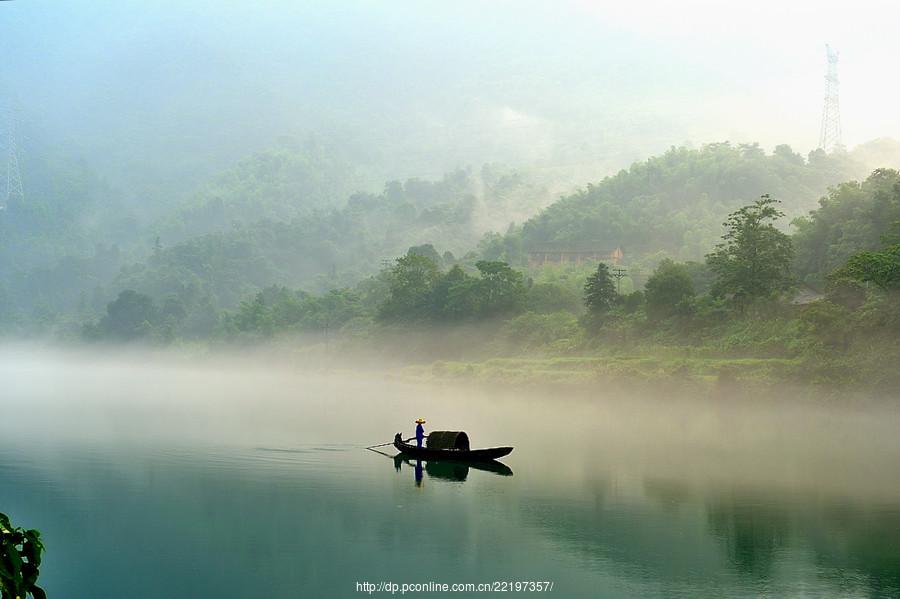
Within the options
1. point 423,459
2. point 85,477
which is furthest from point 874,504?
point 85,477

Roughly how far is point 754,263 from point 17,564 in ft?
122

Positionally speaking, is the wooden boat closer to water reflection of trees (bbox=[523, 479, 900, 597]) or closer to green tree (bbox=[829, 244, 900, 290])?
water reflection of trees (bbox=[523, 479, 900, 597])

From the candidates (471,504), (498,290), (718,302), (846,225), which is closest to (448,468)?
(471,504)

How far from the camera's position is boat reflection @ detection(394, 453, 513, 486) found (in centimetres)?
1858

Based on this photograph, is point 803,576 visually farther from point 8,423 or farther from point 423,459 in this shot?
point 8,423

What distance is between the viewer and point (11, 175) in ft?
484

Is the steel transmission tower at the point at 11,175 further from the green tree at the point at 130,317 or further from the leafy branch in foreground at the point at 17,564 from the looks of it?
the leafy branch in foreground at the point at 17,564

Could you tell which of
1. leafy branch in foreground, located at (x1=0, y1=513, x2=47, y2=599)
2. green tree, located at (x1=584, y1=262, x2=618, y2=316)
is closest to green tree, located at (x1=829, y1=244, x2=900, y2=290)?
green tree, located at (x1=584, y1=262, x2=618, y2=316)

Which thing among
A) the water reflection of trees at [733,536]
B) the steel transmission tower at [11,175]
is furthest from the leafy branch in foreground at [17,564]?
the steel transmission tower at [11,175]

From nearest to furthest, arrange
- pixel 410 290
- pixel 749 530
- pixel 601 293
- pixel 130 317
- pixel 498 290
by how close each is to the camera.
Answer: pixel 749 530 < pixel 601 293 < pixel 498 290 < pixel 410 290 < pixel 130 317

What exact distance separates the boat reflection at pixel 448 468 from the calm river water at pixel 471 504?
0.12 metres

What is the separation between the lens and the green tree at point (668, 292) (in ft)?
134

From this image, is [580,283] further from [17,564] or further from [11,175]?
[11,175]

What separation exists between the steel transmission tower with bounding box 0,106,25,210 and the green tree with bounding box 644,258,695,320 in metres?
121
